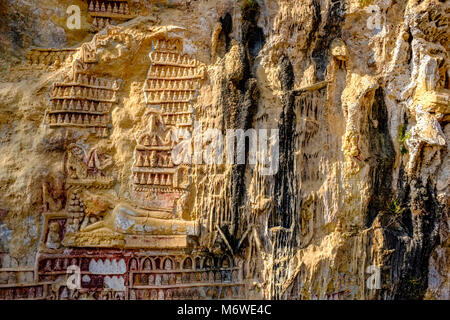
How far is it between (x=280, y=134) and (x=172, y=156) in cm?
160

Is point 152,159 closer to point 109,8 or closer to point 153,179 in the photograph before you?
point 153,179

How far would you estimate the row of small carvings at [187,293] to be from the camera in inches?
303

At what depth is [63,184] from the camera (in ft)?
25.6

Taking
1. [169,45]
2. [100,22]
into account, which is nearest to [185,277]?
[169,45]

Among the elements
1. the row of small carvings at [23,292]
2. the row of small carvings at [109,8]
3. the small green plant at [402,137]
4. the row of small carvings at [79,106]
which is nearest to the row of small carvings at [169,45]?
the row of small carvings at [109,8]

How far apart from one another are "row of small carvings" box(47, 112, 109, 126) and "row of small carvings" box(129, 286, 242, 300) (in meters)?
2.47

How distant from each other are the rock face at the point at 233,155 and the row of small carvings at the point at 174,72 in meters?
0.02

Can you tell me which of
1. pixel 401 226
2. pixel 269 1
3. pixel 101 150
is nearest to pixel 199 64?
pixel 269 1

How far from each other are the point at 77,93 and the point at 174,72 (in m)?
1.45

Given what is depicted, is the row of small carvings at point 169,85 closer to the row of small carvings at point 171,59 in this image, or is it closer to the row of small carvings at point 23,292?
the row of small carvings at point 171,59

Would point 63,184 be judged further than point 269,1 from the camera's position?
No

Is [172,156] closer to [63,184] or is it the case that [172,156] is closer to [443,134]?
[63,184]

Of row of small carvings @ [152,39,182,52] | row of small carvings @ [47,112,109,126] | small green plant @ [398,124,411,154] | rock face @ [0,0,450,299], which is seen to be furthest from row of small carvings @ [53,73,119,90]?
small green plant @ [398,124,411,154]

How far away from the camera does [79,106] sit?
807 cm
